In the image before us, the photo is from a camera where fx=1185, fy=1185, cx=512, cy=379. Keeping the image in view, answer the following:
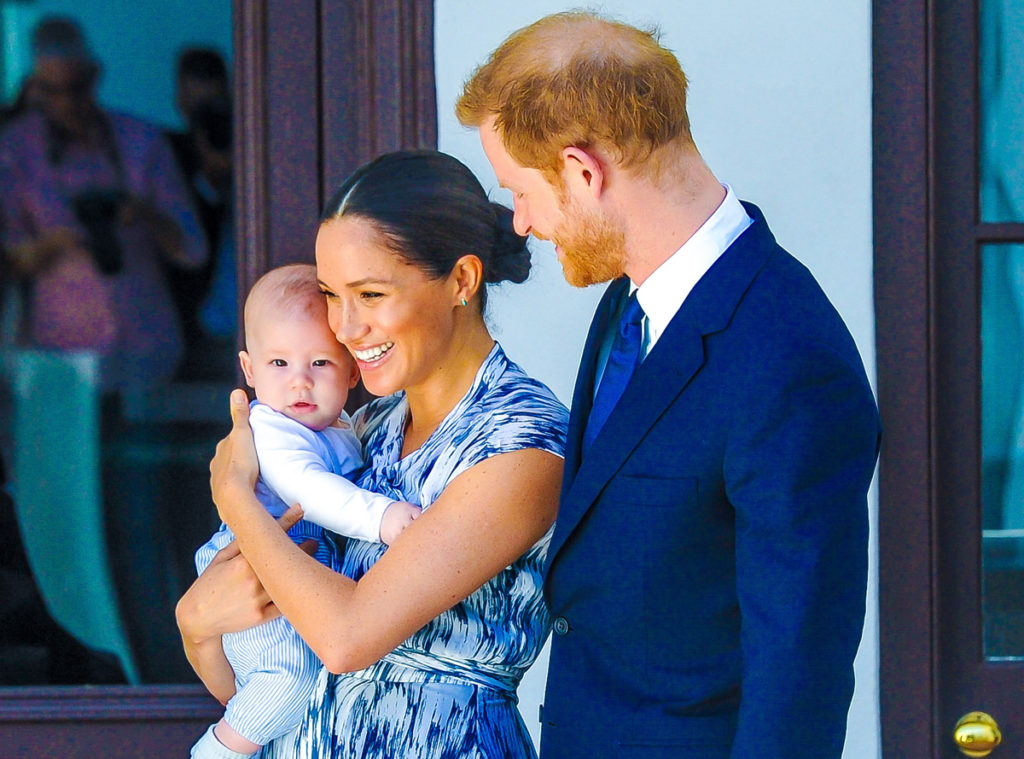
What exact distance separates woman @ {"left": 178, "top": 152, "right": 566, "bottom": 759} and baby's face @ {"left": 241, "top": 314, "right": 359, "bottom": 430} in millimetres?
119

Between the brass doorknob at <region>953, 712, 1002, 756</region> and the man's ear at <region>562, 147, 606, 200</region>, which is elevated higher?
the man's ear at <region>562, 147, 606, 200</region>

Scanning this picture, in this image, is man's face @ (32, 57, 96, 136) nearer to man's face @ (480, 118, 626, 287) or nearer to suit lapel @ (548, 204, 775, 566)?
man's face @ (480, 118, 626, 287)

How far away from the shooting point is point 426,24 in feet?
7.97

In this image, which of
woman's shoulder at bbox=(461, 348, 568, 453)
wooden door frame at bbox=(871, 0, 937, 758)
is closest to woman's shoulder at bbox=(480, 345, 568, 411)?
woman's shoulder at bbox=(461, 348, 568, 453)

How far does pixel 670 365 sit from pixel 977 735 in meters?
1.47

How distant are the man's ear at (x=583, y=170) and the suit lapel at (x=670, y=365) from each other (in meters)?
0.18

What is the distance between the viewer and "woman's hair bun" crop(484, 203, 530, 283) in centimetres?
182

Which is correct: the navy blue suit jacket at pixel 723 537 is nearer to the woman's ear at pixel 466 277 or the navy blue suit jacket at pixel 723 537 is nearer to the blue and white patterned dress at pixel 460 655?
the blue and white patterned dress at pixel 460 655

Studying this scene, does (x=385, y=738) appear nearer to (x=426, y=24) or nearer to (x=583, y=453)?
(x=583, y=453)

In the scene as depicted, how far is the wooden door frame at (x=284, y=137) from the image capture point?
2.44 meters

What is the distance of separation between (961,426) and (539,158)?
4.49ft

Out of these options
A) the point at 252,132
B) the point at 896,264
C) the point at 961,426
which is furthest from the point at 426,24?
the point at 961,426

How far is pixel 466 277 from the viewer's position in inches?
69.7

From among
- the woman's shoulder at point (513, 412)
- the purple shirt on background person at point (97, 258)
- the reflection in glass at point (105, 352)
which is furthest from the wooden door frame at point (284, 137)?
the woman's shoulder at point (513, 412)
